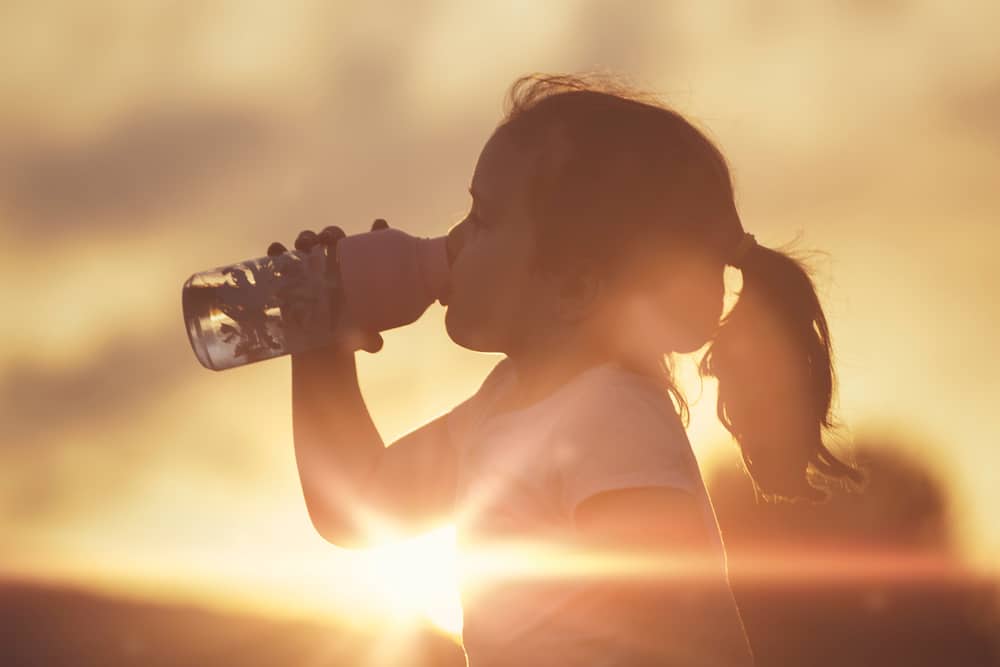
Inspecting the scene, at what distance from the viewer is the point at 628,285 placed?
9.62 ft

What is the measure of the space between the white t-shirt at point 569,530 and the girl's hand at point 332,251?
0.46m

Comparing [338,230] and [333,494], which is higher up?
[338,230]

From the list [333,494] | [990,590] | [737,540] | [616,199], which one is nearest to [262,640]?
[333,494]

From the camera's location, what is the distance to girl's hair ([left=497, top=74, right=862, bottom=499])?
2.95 meters

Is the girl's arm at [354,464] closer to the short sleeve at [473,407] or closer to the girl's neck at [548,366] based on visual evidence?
the short sleeve at [473,407]

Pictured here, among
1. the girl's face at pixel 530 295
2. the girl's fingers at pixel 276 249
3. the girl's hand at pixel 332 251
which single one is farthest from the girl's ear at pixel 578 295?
the girl's fingers at pixel 276 249

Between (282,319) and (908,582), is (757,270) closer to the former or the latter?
(282,319)

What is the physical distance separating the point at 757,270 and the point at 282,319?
1115 millimetres

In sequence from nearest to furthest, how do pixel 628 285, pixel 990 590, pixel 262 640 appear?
pixel 628 285 → pixel 262 640 → pixel 990 590

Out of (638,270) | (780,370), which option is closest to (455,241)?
(638,270)

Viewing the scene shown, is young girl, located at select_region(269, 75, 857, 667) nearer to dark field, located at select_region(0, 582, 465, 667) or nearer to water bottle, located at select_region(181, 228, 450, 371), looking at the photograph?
water bottle, located at select_region(181, 228, 450, 371)

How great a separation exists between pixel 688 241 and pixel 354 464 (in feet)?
3.15

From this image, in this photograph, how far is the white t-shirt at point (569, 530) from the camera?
8.23 feet

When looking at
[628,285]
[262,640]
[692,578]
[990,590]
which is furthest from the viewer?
[990,590]
